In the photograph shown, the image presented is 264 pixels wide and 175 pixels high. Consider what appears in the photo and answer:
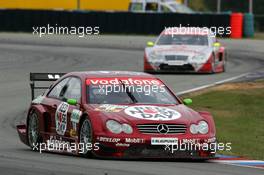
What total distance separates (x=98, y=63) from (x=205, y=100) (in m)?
10.8

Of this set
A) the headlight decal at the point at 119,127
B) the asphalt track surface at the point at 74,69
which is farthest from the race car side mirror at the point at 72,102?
the headlight decal at the point at 119,127

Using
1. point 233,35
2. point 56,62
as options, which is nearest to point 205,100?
point 56,62

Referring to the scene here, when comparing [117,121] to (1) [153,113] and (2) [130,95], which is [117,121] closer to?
(1) [153,113]

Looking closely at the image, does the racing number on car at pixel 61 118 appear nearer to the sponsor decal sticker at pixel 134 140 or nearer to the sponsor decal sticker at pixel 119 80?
the sponsor decal sticker at pixel 119 80

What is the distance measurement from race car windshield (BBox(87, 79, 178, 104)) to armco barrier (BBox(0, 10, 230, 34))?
103 feet

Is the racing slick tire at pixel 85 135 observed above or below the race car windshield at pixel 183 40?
above

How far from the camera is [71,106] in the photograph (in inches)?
480

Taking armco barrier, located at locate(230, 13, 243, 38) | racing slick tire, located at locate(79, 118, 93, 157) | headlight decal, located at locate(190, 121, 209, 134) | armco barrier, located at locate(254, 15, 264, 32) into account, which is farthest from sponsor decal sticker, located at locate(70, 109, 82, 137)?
armco barrier, located at locate(254, 15, 264, 32)

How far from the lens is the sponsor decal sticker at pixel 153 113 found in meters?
11.5

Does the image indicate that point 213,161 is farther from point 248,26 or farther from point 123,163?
point 248,26

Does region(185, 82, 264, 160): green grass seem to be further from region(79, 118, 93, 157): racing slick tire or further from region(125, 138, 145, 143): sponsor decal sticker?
region(79, 118, 93, 157): racing slick tire

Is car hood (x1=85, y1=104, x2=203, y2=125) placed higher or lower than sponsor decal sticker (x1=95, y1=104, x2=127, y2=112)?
lower

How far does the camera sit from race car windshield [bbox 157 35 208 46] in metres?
27.7

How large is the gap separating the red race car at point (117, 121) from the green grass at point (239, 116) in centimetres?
174
